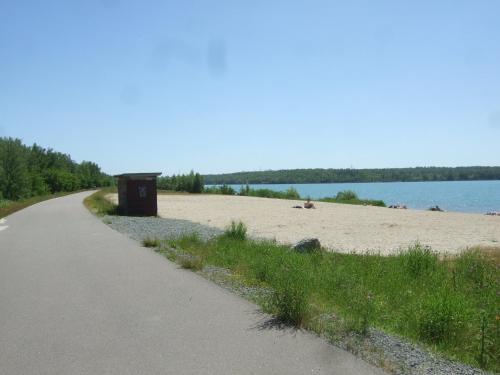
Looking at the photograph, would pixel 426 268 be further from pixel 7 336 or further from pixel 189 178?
pixel 189 178

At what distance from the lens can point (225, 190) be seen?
7612 cm

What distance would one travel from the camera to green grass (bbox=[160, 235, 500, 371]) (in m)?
5.59

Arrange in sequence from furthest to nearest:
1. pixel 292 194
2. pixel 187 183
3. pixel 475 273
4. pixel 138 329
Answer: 1. pixel 187 183
2. pixel 292 194
3. pixel 475 273
4. pixel 138 329

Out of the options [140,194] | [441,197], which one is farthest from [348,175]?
[140,194]

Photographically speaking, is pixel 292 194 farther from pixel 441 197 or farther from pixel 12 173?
pixel 12 173

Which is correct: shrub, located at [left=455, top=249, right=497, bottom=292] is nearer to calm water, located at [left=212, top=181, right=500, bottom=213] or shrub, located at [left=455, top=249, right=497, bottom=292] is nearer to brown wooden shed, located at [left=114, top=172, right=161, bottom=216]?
brown wooden shed, located at [left=114, top=172, right=161, bottom=216]

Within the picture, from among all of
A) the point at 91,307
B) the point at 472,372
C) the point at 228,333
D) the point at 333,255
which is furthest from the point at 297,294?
the point at 333,255

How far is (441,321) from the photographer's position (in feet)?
19.0

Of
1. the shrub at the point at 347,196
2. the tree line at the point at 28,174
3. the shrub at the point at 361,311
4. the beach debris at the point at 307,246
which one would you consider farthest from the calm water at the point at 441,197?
the shrub at the point at 361,311

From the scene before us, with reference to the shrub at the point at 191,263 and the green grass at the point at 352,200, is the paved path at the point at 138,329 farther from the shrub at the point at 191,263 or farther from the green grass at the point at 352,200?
the green grass at the point at 352,200

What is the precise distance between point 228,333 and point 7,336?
2.50 m

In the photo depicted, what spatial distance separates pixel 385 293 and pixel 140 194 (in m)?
20.2

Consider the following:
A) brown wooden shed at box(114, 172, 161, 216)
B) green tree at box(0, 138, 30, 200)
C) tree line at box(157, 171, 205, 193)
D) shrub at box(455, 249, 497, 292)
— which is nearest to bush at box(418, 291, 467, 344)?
shrub at box(455, 249, 497, 292)

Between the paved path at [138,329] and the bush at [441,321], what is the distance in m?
1.45
